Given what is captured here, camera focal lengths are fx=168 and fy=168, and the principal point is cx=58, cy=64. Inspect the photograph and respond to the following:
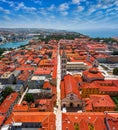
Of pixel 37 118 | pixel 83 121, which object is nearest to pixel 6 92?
pixel 37 118

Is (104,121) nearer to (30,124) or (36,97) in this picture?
(30,124)

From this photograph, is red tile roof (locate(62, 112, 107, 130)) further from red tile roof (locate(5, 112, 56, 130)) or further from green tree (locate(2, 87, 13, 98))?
green tree (locate(2, 87, 13, 98))

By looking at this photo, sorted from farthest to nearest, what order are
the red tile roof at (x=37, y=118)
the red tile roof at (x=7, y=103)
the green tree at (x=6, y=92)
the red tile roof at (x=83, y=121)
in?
the green tree at (x=6, y=92)
the red tile roof at (x=7, y=103)
the red tile roof at (x=37, y=118)
the red tile roof at (x=83, y=121)

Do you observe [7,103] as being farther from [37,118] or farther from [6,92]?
[37,118]

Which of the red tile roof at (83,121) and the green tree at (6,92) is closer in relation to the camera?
the red tile roof at (83,121)

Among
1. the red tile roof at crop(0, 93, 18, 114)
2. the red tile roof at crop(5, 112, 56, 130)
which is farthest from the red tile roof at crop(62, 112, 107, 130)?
the red tile roof at crop(0, 93, 18, 114)

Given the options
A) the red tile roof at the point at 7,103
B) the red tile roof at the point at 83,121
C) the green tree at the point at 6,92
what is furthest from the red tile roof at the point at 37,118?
the green tree at the point at 6,92

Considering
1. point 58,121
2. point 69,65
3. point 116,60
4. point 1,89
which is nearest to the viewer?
point 58,121

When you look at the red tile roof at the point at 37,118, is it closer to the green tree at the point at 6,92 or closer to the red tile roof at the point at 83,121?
the red tile roof at the point at 83,121

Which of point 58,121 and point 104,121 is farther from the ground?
point 104,121

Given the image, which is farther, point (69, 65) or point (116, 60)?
point (116, 60)

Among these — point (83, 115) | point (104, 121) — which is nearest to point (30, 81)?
point (83, 115)
